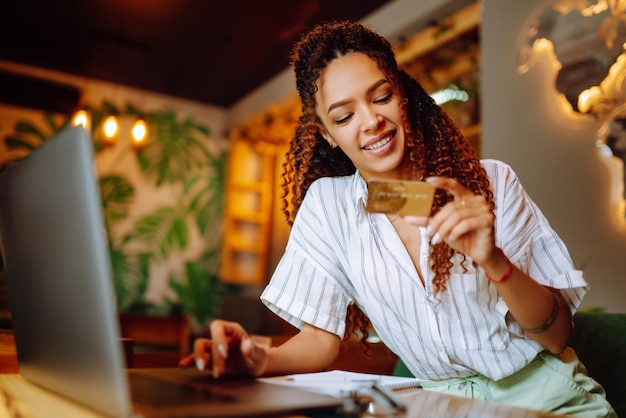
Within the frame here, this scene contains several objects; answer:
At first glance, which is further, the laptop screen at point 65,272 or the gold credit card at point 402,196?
the gold credit card at point 402,196

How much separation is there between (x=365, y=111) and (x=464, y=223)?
18.6 inches

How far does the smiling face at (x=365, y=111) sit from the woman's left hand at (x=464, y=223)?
0.37 metres

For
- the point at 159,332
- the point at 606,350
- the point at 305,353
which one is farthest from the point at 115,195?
the point at 606,350

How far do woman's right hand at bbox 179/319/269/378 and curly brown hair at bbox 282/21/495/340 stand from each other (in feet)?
1.52

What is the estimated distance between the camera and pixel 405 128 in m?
1.26

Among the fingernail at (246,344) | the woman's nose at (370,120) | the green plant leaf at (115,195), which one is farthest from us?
the green plant leaf at (115,195)

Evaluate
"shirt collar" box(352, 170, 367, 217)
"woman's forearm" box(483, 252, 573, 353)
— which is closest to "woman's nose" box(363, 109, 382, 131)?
"shirt collar" box(352, 170, 367, 217)

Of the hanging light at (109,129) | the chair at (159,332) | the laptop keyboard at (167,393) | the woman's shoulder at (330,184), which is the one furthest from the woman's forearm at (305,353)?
the chair at (159,332)

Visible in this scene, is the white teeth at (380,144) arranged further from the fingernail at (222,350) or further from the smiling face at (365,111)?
the fingernail at (222,350)

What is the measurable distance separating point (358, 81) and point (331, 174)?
0.31 metres

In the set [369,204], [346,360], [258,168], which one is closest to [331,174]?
[369,204]

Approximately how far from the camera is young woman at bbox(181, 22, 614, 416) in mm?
1008

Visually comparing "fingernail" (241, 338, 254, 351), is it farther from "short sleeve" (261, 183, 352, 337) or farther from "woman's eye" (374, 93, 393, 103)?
"woman's eye" (374, 93, 393, 103)

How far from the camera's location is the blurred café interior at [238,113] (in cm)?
259
